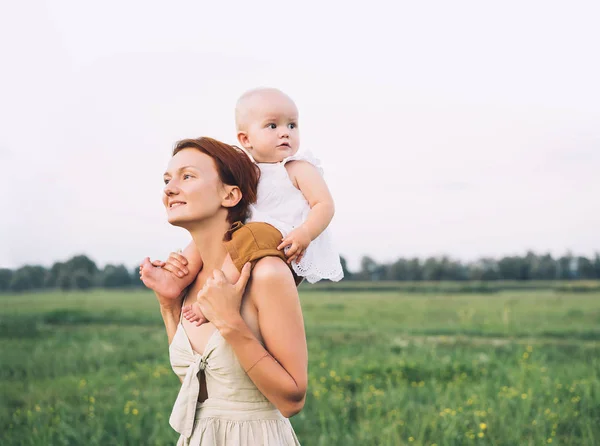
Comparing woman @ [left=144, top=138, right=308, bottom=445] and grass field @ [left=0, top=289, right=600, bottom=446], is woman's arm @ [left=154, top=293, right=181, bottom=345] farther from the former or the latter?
grass field @ [left=0, top=289, right=600, bottom=446]

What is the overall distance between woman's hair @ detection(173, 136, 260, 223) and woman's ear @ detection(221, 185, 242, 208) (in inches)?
1.0

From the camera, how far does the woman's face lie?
2533mm

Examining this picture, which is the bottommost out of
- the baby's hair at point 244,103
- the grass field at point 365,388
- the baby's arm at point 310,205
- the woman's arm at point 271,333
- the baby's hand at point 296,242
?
the grass field at point 365,388

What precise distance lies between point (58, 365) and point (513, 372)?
22.4 ft

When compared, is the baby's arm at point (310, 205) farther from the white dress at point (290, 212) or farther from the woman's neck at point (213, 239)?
the woman's neck at point (213, 239)

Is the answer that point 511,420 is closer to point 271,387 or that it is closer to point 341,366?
point 341,366

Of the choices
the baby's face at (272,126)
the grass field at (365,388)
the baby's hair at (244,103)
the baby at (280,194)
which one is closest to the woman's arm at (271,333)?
the baby at (280,194)

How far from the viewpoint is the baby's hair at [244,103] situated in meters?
2.79

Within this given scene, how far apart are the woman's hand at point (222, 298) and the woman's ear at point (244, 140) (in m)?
0.62

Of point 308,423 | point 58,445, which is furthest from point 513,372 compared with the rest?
point 58,445

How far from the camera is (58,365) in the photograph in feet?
36.8

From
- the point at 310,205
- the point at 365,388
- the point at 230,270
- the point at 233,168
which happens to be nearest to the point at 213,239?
the point at 230,270

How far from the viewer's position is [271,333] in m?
2.40

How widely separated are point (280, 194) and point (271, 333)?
1.82 feet
